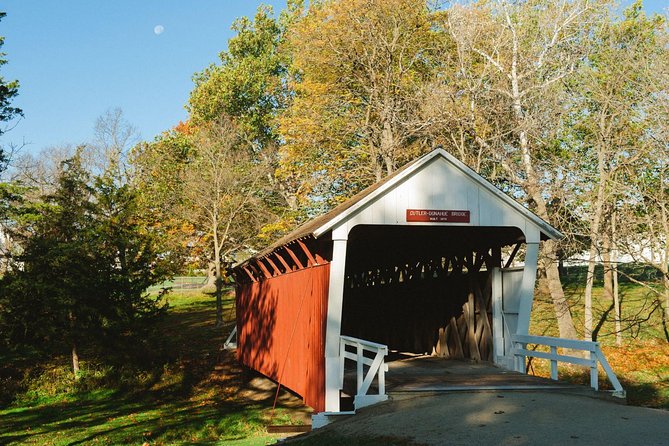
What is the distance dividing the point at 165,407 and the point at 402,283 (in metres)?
7.83

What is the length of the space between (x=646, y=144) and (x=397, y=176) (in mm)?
10055

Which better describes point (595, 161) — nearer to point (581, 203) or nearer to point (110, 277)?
point (581, 203)

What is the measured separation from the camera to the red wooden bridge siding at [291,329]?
41.3 ft

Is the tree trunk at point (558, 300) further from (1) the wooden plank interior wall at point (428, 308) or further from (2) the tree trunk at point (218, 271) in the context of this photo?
(2) the tree trunk at point (218, 271)

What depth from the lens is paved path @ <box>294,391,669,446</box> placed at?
7.75 meters

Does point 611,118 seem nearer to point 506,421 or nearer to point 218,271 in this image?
point 506,421

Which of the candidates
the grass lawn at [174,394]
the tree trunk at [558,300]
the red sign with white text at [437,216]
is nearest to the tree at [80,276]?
the grass lawn at [174,394]

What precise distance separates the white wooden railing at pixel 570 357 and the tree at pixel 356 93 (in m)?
14.2

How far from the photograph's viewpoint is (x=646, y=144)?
19031 millimetres

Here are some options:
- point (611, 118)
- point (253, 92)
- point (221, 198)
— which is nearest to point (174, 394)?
point (221, 198)

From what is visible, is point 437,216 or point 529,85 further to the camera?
point 529,85

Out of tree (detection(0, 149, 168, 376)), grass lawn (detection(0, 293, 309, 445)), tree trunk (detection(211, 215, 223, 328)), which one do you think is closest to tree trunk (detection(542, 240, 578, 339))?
grass lawn (detection(0, 293, 309, 445))

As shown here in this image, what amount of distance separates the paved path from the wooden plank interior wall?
3.97 metres

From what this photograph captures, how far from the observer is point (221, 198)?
3238cm
